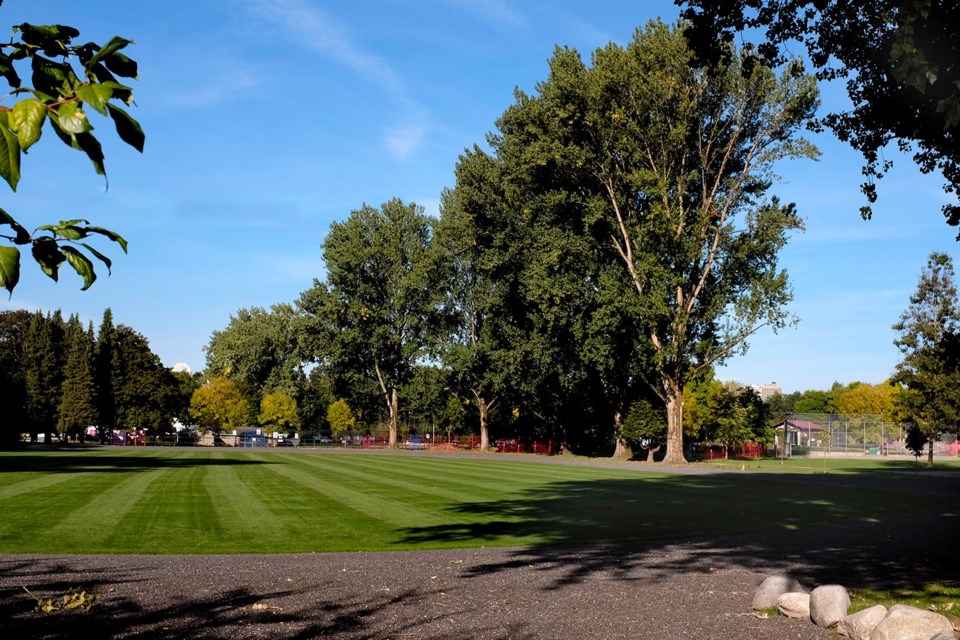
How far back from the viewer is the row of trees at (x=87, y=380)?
264ft

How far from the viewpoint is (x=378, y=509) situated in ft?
65.7

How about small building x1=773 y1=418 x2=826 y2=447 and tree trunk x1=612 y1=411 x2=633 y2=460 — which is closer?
tree trunk x1=612 y1=411 x2=633 y2=460

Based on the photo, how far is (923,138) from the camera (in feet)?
44.4

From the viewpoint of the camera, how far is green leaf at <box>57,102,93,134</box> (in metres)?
2.03

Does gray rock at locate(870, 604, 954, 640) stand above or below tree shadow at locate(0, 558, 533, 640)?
above

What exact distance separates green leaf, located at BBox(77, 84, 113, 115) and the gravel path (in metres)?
6.51

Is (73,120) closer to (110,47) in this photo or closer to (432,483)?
(110,47)

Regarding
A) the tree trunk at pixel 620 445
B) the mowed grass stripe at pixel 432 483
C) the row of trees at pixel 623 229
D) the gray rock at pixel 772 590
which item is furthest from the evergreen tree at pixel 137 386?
the gray rock at pixel 772 590

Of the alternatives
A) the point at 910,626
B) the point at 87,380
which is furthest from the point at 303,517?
the point at 87,380

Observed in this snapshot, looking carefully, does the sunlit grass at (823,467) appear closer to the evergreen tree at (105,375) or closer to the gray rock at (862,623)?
the gray rock at (862,623)

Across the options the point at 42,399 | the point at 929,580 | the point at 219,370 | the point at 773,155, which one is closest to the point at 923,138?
the point at 929,580

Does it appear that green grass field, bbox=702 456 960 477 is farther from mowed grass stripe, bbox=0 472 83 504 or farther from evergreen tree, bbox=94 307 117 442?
evergreen tree, bbox=94 307 117 442

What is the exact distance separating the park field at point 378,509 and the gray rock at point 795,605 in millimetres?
6279

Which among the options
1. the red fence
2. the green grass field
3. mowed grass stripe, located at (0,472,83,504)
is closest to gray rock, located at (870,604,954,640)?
Answer: mowed grass stripe, located at (0,472,83,504)
